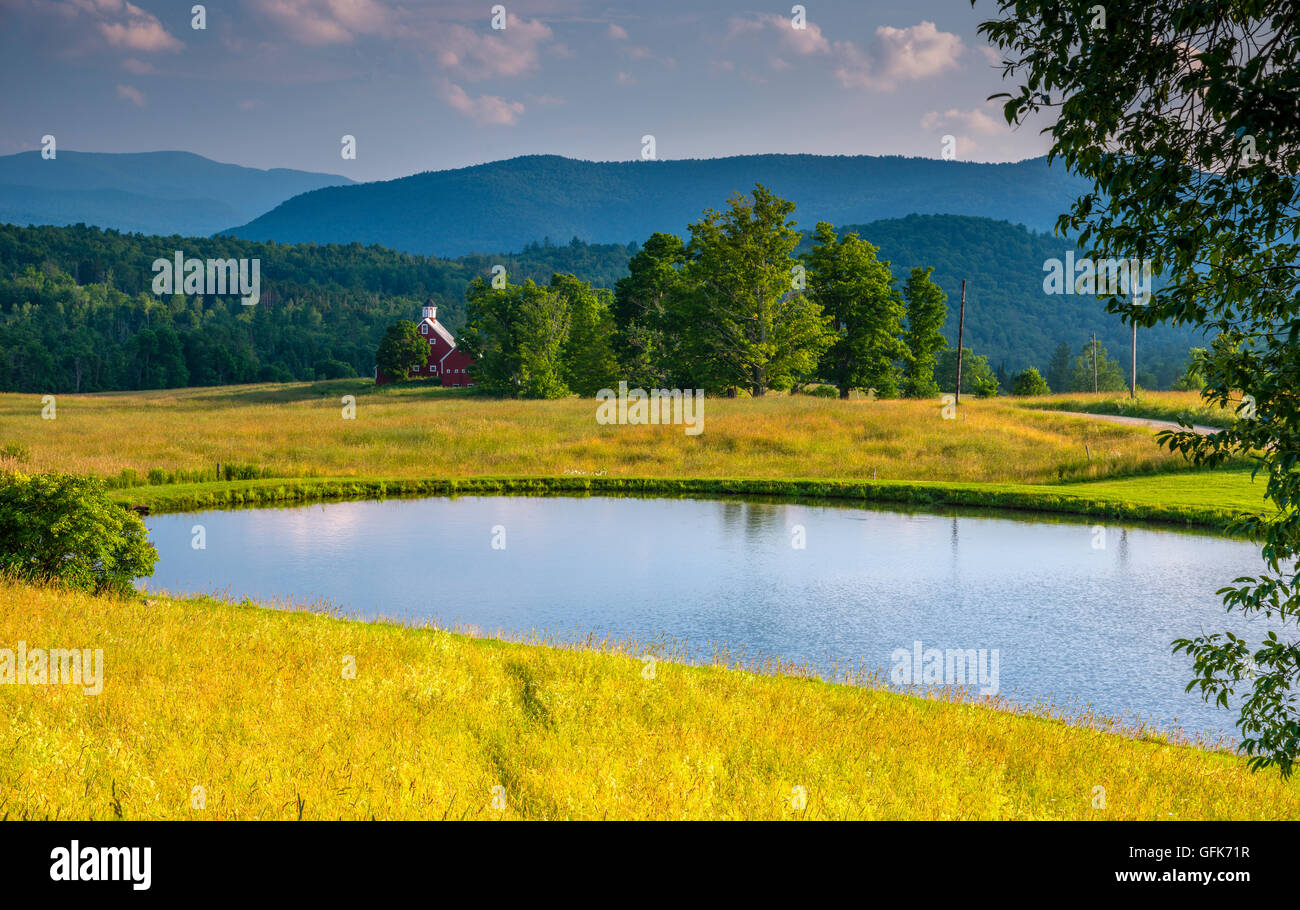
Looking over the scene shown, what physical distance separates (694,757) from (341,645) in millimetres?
6618

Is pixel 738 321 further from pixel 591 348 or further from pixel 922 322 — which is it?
pixel 922 322

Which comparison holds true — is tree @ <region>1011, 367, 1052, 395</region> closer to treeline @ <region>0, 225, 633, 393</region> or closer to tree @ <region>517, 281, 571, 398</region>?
tree @ <region>517, 281, 571, 398</region>

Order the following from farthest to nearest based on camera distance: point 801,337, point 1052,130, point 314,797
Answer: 1. point 801,337
2. point 314,797
3. point 1052,130

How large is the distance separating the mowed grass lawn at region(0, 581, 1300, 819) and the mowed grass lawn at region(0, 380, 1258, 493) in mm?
26850

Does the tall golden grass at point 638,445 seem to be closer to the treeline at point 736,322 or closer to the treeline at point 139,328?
the treeline at point 736,322

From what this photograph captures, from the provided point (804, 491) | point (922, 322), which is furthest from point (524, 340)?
point (804, 491)

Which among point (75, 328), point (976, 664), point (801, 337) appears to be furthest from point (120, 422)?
point (75, 328)

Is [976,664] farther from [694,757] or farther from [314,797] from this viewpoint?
[314,797]

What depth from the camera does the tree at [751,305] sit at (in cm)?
7138

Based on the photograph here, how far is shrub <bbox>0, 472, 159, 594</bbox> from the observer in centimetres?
1595

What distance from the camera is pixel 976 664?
16859 millimetres

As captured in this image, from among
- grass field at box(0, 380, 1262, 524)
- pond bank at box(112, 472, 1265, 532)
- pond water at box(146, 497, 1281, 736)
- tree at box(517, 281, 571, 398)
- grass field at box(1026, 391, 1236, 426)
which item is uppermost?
tree at box(517, 281, 571, 398)

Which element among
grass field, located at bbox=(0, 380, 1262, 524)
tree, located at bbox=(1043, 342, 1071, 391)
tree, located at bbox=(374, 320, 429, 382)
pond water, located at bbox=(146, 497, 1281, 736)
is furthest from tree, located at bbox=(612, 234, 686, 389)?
tree, located at bbox=(1043, 342, 1071, 391)

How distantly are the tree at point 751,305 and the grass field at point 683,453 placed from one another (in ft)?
35.4
